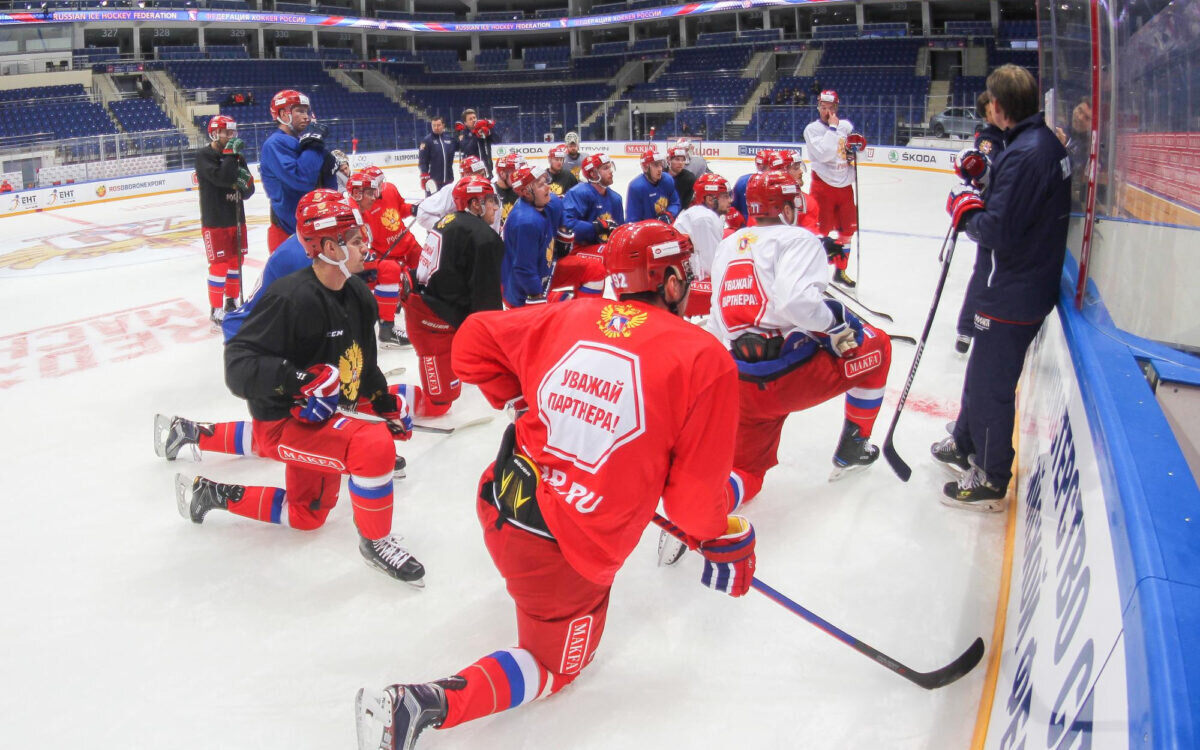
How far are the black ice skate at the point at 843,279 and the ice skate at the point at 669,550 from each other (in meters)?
4.41

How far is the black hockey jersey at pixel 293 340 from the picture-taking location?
9.25ft

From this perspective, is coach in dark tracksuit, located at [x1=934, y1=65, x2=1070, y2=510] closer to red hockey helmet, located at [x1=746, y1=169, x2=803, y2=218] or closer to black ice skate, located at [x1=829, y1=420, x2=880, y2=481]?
black ice skate, located at [x1=829, y1=420, x2=880, y2=481]

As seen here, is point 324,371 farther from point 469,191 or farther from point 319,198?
point 469,191

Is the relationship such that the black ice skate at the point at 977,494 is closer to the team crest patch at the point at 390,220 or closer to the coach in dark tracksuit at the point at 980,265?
the coach in dark tracksuit at the point at 980,265

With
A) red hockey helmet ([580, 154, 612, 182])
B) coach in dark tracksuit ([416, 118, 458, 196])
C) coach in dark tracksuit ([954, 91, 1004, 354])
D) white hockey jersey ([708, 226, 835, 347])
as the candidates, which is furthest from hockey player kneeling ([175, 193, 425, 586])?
coach in dark tracksuit ([416, 118, 458, 196])

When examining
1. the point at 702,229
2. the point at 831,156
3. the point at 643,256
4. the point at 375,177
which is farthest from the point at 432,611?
the point at 831,156

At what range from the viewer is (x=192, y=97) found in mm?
23906

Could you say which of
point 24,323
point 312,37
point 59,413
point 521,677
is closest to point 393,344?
point 59,413

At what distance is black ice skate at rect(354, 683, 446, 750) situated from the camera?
1994mm

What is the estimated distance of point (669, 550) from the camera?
10.3 ft

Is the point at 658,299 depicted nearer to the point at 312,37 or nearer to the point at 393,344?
the point at 393,344

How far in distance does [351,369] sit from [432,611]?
102 cm

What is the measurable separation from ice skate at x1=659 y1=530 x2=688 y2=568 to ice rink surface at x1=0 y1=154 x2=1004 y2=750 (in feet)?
0.18

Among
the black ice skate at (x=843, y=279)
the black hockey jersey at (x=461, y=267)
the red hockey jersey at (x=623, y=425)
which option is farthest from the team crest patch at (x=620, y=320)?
the black ice skate at (x=843, y=279)
